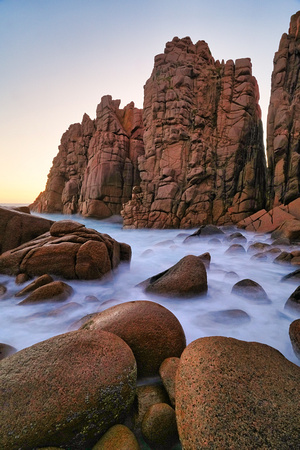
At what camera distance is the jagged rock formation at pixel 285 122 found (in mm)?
13828

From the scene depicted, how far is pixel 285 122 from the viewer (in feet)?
47.5

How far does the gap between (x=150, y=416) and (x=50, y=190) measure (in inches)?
1483

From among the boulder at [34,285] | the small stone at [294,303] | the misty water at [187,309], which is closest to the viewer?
the misty water at [187,309]

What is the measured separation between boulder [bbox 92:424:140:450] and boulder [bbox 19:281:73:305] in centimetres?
274

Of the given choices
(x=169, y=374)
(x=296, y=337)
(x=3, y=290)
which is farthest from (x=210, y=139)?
(x=169, y=374)

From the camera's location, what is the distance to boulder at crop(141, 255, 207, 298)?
3.95 m

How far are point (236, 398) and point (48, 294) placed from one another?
10.8ft

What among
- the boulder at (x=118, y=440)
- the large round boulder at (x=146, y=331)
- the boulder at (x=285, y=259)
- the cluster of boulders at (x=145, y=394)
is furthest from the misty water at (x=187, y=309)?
the boulder at (x=118, y=440)

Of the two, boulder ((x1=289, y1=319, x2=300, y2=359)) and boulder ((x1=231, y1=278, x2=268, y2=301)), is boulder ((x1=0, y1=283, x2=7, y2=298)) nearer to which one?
boulder ((x1=231, y1=278, x2=268, y2=301))

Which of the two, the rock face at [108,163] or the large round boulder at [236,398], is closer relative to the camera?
the large round boulder at [236,398]

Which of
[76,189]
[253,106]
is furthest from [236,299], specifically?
[76,189]

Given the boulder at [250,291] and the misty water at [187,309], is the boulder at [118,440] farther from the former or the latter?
the boulder at [250,291]

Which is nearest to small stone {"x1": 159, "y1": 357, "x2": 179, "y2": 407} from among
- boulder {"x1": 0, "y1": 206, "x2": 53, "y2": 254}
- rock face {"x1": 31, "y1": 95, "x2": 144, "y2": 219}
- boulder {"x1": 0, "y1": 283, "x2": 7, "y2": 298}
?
boulder {"x1": 0, "y1": 283, "x2": 7, "y2": 298}

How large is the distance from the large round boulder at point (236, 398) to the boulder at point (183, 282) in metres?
2.26
